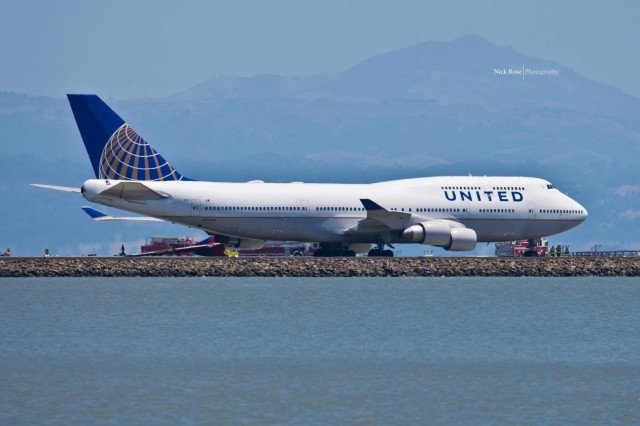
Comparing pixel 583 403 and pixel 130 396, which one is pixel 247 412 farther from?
pixel 583 403

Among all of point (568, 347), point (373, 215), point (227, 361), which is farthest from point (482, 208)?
point (227, 361)

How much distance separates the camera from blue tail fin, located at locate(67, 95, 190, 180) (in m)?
71.5

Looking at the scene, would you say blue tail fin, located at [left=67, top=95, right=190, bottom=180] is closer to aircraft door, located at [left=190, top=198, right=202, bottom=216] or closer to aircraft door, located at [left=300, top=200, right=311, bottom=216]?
aircraft door, located at [left=190, top=198, right=202, bottom=216]

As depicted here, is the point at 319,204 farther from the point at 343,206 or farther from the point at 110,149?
the point at 110,149

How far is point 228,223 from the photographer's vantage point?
68688 mm

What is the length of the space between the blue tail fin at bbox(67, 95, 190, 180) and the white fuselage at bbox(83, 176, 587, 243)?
318 cm

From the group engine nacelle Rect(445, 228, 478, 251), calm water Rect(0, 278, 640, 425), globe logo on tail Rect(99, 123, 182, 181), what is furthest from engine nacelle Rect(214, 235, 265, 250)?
engine nacelle Rect(445, 228, 478, 251)

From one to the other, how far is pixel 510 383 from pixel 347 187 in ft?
127

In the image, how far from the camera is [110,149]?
71688 mm

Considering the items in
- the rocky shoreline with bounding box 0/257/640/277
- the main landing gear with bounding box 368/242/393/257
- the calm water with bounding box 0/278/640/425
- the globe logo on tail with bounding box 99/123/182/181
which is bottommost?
the calm water with bounding box 0/278/640/425

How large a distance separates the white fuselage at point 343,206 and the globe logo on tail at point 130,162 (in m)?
3.03

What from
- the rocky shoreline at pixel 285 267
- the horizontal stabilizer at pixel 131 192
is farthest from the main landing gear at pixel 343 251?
the horizontal stabilizer at pixel 131 192

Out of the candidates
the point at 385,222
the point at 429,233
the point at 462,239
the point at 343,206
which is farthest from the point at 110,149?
the point at 462,239

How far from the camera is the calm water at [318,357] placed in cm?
2994
